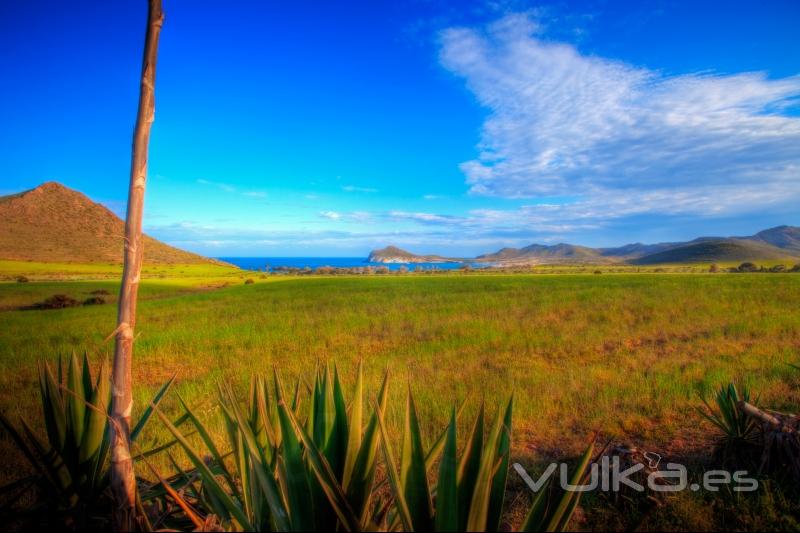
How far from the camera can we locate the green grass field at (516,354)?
534 cm

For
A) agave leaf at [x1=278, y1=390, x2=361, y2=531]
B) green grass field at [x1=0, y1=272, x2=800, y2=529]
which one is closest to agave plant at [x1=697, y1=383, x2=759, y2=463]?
green grass field at [x1=0, y1=272, x2=800, y2=529]

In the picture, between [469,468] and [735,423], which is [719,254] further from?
[469,468]

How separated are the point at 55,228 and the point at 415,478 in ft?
323

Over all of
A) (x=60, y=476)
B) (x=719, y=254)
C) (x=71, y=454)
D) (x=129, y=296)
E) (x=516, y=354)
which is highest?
(x=719, y=254)

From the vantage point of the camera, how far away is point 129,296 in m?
1.85

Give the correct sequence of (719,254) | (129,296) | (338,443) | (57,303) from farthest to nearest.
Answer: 1. (719,254)
2. (57,303)
3. (338,443)
4. (129,296)

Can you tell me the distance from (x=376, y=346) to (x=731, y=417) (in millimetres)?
8037

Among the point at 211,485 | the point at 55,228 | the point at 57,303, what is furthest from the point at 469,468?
the point at 55,228

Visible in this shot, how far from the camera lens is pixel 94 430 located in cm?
237

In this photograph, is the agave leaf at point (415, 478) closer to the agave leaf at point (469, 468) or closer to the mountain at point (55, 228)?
the agave leaf at point (469, 468)

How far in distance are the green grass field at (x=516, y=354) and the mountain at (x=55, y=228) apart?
177 ft

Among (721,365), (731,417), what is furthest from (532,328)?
(731,417)

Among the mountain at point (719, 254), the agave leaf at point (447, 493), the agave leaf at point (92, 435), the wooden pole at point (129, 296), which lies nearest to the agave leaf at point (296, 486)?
the agave leaf at point (447, 493)

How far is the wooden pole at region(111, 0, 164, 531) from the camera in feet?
6.02
